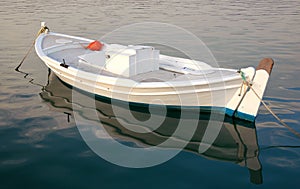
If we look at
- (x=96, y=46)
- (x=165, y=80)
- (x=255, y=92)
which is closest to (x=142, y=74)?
(x=165, y=80)

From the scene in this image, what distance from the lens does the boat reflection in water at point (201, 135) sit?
7.32 metres

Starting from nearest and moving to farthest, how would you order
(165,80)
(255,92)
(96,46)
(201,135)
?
(201,135)
(255,92)
(165,80)
(96,46)

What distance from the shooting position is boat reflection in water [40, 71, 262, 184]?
7324mm

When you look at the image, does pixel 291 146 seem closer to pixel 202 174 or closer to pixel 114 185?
pixel 202 174

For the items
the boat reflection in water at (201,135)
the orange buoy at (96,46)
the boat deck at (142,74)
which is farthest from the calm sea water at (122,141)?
the orange buoy at (96,46)

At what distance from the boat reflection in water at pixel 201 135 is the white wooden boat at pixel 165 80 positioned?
32 centimetres

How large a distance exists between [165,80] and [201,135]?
2.37 metres

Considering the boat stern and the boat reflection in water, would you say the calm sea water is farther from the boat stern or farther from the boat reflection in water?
the boat stern

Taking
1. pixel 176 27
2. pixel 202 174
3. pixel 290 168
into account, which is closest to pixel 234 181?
pixel 202 174

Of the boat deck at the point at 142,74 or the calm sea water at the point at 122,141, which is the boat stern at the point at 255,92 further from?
the boat deck at the point at 142,74

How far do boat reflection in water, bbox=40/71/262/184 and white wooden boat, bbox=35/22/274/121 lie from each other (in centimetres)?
32

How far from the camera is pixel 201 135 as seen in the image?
825 cm

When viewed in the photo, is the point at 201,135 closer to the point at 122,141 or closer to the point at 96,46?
the point at 122,141

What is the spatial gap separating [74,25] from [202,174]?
68.1 ft
